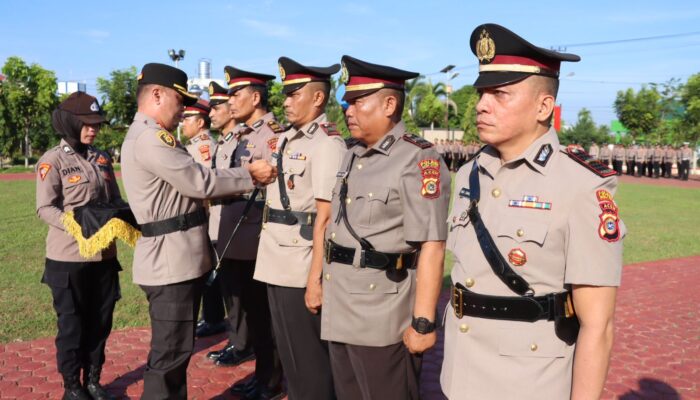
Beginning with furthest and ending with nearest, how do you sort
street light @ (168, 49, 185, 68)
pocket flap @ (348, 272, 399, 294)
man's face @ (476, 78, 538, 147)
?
street light @ (168, 49, 185, 68), pocket flap @ (348, 272, 399, 294), man's face @ (476, 78, 538, 147)

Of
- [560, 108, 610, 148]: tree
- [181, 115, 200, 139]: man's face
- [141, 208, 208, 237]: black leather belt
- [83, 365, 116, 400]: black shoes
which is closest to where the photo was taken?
[141, 208, 208, 237]: black leather belt

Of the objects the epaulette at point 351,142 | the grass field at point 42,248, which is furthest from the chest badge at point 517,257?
the grass field at point 42,248

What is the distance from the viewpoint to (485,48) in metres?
2.31

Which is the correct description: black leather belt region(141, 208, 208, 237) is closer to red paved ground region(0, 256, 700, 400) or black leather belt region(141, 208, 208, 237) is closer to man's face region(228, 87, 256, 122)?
red paved ground region(0, 256, 700, 400)

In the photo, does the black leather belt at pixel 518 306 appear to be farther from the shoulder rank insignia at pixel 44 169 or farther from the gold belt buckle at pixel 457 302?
the shoulder rank insignia at pixel 44 169

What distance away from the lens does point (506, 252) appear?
2.16m

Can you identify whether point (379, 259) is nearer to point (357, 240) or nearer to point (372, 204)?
point (357, 240)

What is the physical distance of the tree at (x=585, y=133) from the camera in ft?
162

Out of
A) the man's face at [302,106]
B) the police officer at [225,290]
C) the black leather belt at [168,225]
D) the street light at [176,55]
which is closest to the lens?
the black leather belt at [168,225]

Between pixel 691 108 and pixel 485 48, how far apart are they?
35959 mm

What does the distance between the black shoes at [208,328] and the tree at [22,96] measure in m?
33.6

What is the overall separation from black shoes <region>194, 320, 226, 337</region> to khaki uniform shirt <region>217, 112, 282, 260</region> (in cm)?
138

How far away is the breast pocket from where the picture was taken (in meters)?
2.98

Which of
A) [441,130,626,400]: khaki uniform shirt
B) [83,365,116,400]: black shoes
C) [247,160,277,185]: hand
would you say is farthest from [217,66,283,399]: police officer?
[441,130,626,400]: khaki uniform shirt
